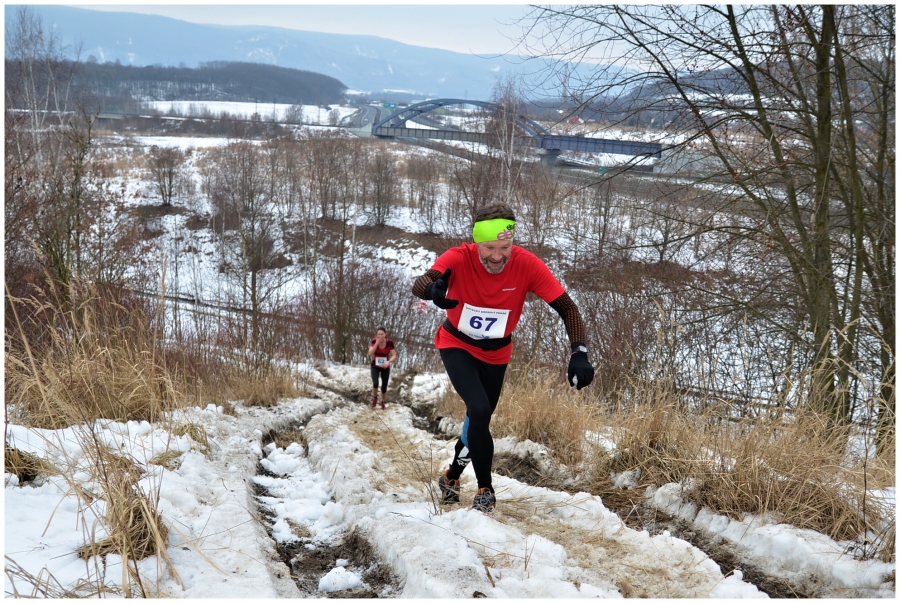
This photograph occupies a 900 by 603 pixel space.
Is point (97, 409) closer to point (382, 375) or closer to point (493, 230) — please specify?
point (493, 230)

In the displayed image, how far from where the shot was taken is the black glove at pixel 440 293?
3.61 metres

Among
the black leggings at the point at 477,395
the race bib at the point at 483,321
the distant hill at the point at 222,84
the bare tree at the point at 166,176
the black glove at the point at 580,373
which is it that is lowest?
the black leggings at the point at 477,395

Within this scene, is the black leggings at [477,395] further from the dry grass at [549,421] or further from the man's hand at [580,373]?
the dry grass at [549,421]

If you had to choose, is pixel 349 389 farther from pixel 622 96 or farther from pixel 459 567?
pixel 459 567

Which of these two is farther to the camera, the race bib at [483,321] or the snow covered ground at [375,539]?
the race bib at [483,321]

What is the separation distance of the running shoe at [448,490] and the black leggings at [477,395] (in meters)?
0.25

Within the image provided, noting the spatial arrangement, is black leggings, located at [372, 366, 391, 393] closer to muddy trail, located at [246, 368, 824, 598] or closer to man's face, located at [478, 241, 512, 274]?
muddy trail, located at [246, 368, 824, 598]

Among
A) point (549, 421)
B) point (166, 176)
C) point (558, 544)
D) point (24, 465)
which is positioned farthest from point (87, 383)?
point (166, 176)

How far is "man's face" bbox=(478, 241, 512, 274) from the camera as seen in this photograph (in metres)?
3.77

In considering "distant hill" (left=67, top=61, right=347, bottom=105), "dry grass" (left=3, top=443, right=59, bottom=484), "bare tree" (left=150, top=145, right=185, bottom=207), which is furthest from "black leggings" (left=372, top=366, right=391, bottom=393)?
"distant hill" (left=67, top=61, right=347, bottom=105)

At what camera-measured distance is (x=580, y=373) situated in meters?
3.59

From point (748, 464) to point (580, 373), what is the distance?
111 centimetres

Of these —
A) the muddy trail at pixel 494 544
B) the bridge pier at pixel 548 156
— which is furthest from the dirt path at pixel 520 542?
the bridge pier at pixel 548 156

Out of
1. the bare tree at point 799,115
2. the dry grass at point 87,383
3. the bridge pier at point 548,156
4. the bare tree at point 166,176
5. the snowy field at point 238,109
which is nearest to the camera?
the dry grass at point 87,383
